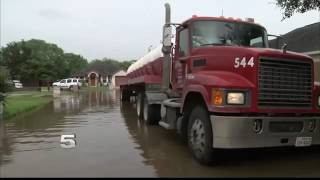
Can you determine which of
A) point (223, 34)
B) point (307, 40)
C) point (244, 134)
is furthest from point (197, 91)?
point (307, 40)

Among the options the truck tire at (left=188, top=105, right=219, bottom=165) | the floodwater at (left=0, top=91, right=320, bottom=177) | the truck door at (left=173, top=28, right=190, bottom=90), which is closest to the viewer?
the floodwater at (left=0, top=91, right=320, bottom=177)

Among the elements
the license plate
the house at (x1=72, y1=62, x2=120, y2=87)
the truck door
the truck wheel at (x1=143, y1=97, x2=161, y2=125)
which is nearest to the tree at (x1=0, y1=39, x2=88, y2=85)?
the house at (x1=72, y1=62, x2=120, y2=87)

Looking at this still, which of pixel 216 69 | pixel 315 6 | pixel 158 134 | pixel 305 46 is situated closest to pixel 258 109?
pixel 216 69

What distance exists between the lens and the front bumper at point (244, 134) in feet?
24.0

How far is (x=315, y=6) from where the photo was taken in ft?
43.0

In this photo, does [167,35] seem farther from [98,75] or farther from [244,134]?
[98,75]

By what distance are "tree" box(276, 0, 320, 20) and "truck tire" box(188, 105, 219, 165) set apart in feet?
21.3

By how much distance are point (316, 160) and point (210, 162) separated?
221cm

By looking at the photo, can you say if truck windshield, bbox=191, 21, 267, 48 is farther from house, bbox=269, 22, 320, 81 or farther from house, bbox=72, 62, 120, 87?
house, bbox=72, 62, 120, 87

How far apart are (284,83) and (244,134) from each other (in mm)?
1219

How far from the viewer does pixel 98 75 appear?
94.3 metres

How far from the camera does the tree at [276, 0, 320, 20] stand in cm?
1306

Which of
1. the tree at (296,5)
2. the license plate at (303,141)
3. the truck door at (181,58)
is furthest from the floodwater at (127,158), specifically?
the tree at (296,5)

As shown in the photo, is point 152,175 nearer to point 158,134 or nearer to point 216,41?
point 216,41
